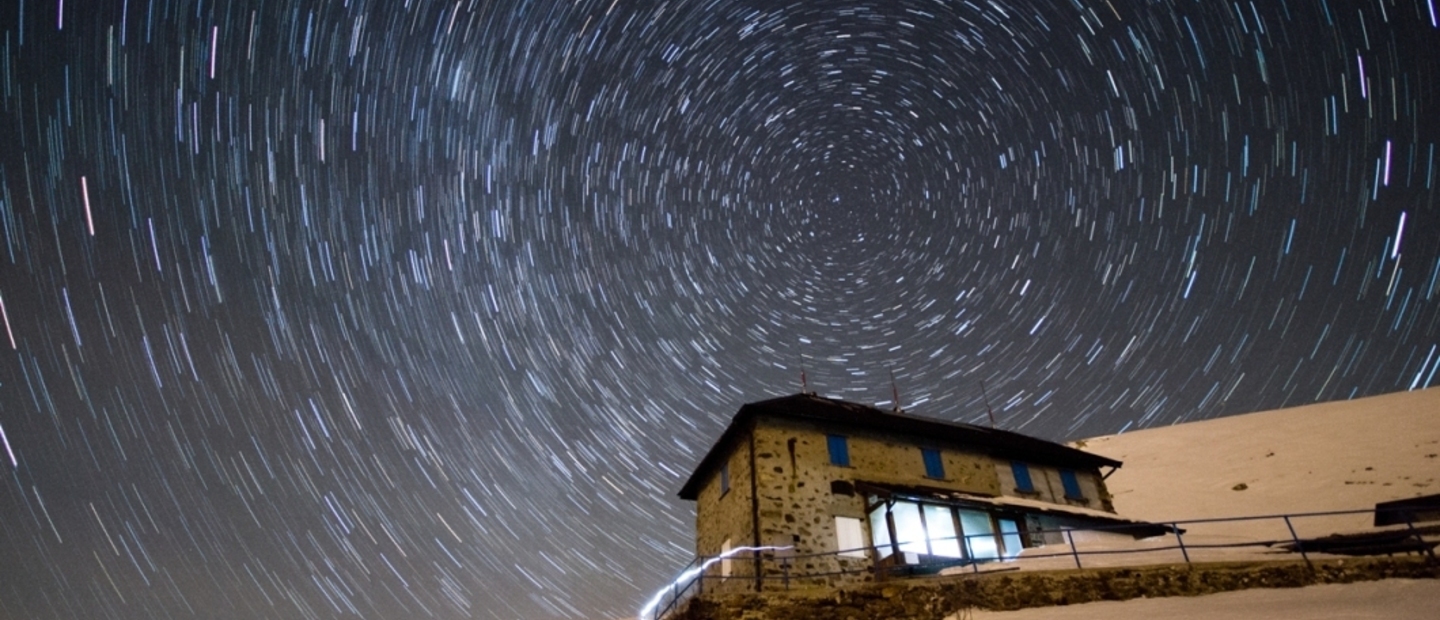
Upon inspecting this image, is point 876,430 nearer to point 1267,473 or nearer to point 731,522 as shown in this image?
point 731,522

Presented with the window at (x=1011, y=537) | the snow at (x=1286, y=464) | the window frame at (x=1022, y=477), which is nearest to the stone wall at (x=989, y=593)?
the window at (x=1011, y=537)

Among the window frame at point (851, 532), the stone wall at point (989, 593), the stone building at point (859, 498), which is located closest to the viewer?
the stone wall at point (989, 593)

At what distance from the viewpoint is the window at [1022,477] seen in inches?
931

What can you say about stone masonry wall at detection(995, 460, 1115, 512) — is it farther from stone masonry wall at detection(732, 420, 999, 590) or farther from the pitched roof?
stone masonry wall at detection(732, 420, 999, 590)

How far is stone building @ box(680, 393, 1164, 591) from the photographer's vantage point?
18188 millimetres

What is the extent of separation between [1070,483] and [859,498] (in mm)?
11292

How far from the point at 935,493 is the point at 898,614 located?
6.58 metres

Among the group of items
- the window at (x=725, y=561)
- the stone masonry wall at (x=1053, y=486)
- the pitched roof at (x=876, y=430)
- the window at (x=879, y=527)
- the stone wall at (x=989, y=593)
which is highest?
the pitched roof at (x=876, y=430)

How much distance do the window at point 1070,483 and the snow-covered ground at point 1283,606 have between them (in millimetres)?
13199

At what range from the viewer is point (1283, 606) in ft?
34.0

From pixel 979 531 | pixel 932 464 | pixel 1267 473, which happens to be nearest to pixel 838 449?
pixel 932 464

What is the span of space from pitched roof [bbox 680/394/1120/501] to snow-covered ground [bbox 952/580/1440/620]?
8.72 meters

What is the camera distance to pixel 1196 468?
36.9m

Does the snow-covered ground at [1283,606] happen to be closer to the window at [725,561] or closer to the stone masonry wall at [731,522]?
the stone masonry wall at [731,522]
